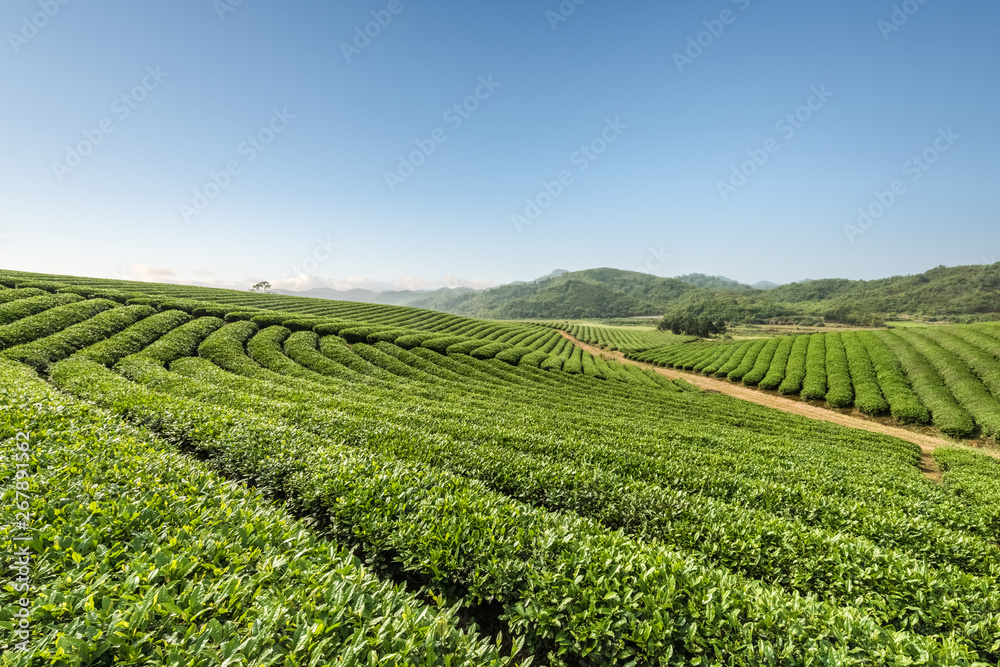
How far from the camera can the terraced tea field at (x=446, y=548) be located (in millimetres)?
3270

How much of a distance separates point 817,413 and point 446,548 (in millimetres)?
46877

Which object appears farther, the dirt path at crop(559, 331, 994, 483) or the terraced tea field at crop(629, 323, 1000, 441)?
the terraced tea field at crop(629, 323, 1000, 441)

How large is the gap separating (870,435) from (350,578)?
35.4m

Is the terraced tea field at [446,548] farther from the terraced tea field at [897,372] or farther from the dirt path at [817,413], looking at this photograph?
the terraced tea field at [897,372]

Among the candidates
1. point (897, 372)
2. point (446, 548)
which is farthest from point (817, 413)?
point (446, 548)

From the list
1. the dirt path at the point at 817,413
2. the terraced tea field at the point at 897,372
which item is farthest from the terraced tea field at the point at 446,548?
the terraced tea field at the point at 897,372

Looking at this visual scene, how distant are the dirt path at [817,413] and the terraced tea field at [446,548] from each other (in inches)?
693

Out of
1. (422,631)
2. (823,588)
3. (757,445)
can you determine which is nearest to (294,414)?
(422,631)

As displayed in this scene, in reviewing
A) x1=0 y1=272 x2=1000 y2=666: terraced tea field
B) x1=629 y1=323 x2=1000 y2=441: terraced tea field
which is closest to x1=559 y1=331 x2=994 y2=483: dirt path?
x1=629 y1=323 x2=1000 y2=441: terraced tea field

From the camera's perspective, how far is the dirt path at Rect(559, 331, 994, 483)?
24.4m

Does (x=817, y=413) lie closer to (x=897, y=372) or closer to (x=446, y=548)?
(x=897, y=372)

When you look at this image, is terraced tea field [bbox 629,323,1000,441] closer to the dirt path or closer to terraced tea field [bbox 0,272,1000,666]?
the dirt path

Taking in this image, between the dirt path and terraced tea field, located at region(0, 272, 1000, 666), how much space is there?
57.8 feet

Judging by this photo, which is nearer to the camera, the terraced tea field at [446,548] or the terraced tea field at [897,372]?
the terraced tea field at [446,548]
